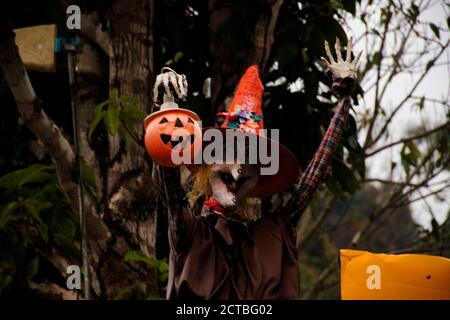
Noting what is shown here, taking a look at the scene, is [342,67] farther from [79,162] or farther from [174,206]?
[79,162]

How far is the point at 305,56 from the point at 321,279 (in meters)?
1.84

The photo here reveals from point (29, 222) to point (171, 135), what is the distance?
1.91m

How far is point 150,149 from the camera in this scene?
3.18 m

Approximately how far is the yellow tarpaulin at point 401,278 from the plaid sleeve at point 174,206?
2.09 ft

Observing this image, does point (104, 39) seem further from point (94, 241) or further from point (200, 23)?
point (94, 241)

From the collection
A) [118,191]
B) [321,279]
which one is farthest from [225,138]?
[321,279]

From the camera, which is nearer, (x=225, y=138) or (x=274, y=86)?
(x=225, y=138)

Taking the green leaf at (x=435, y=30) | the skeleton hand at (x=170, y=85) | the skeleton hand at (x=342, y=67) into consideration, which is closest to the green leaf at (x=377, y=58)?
the green leaf at (x=435, y=30)

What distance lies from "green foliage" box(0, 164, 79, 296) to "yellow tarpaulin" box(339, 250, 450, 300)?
73.9 inches

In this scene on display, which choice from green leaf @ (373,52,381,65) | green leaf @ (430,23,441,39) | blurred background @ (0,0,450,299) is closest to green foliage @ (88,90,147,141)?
blurred background @ (0,0,450,299)

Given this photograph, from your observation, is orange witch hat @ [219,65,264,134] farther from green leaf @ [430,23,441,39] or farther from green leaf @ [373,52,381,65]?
green leaf @ [373,52,381,65]

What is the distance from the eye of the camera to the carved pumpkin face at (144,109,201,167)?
3162 mm

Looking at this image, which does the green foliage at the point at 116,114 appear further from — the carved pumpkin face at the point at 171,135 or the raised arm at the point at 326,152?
the raised arm at the point at 326,152

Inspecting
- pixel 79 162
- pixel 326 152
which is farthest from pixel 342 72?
pixel 79 162
